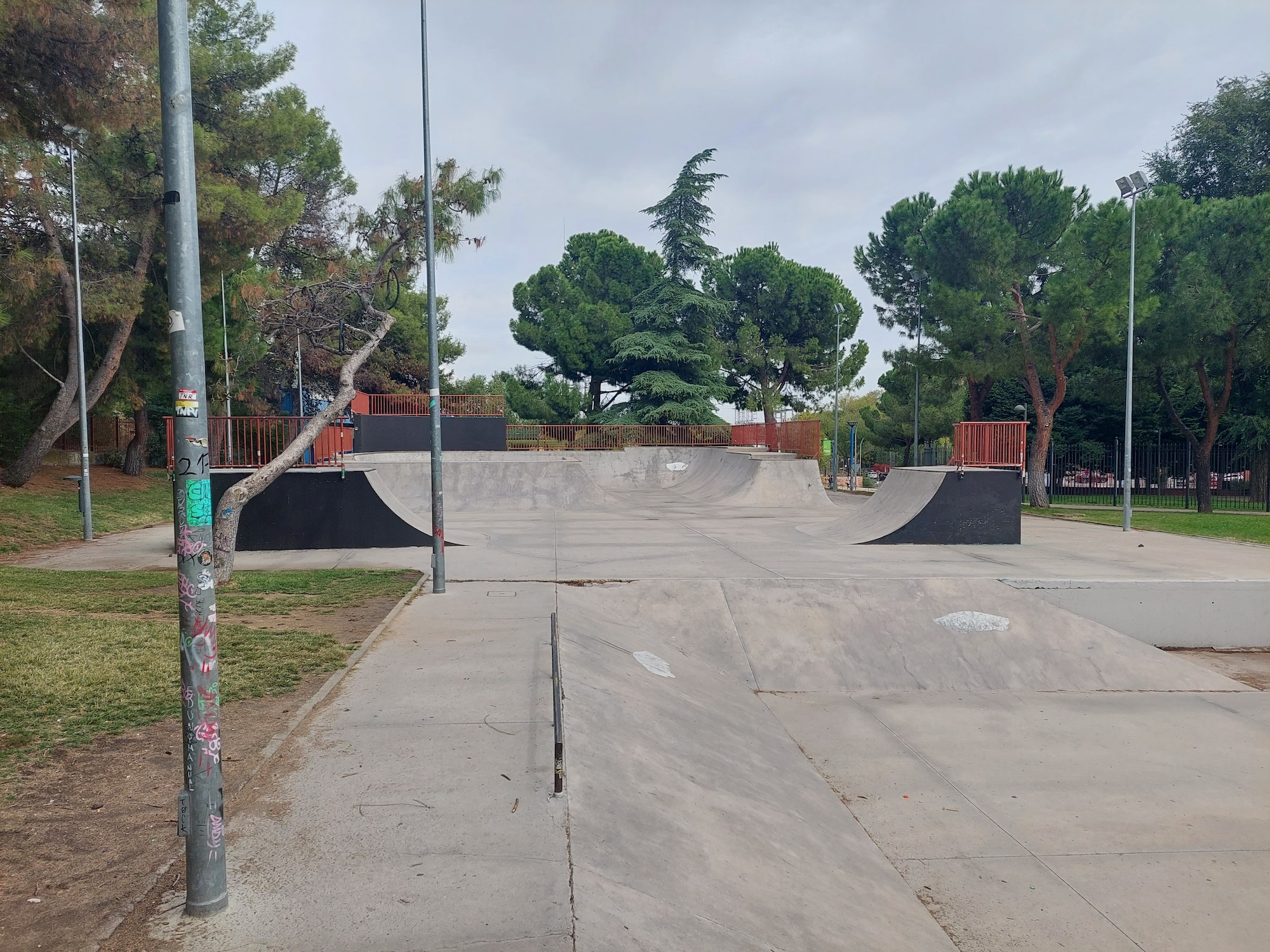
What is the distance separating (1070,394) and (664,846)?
39.2 metres

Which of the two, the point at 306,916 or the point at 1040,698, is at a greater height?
the point at 306,916

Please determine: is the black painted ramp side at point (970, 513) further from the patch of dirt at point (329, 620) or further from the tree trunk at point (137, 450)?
the tree trunk at point (137, 450)

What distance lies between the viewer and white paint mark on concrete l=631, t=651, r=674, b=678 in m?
7.72

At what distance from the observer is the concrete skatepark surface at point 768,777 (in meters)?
3.55

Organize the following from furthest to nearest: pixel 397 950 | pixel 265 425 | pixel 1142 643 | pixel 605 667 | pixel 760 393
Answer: pixel 760 393, pixel 265 425, pixel 1142 643, pixel 605 667, pixel 397 950

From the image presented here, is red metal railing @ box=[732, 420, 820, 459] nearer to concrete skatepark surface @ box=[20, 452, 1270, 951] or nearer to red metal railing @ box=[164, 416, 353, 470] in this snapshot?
concrete skatepark surface @ box=[20, 452, 1270, 951]

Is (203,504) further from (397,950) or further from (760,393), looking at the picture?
(760,393)

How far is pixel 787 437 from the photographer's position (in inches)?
1104

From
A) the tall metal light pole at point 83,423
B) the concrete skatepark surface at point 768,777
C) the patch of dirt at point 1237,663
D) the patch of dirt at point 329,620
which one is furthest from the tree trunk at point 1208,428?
the tall metal light pole at point 83,423

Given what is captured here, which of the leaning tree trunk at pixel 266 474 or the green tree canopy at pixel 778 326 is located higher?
the green tree canopy at pixel 778 326

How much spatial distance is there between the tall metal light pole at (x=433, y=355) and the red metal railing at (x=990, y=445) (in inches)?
397

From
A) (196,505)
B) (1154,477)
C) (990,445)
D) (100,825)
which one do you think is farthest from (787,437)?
(196,505)

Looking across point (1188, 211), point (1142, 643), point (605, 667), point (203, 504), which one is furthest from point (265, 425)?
point (1188, 211)

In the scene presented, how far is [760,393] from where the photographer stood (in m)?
47.2
